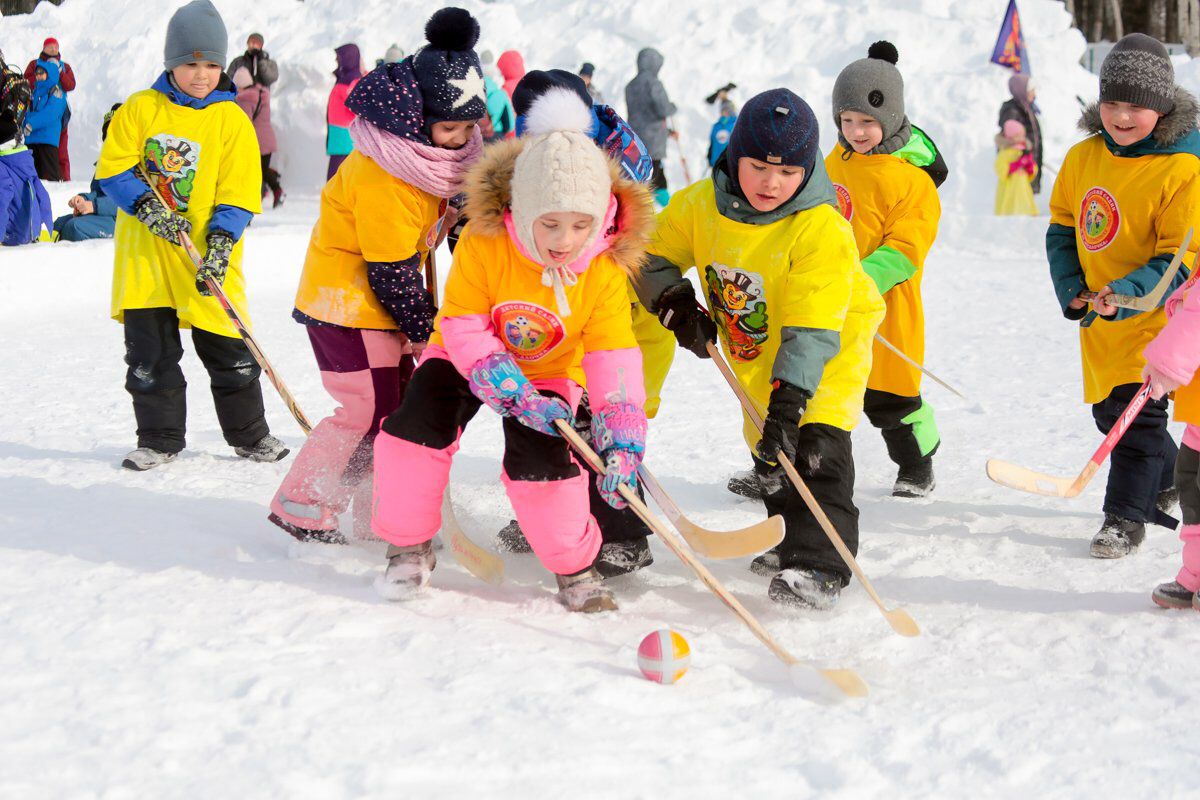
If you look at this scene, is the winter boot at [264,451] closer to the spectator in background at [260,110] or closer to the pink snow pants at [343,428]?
the pink snow pants at [343,428]

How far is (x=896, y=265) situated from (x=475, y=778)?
2.44 metres

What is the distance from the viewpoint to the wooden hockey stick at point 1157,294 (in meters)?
3.45

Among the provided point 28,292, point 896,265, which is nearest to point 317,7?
point 28,292

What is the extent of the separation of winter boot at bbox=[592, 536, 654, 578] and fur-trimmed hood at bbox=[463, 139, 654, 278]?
830 millimetres

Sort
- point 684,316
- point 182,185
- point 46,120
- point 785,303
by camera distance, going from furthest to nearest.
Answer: point 46,120
point 182,185
point 684,316
point 785,303

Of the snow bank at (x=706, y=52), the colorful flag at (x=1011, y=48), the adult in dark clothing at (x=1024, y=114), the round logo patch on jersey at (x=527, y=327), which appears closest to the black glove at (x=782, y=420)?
the round logo patch on jersey at (x=527, y=327)

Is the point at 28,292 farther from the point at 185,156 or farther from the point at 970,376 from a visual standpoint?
the point at 970,376

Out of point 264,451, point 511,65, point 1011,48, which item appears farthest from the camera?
point 1011,48

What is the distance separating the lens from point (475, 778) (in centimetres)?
222

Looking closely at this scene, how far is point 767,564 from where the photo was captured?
357 centimetres

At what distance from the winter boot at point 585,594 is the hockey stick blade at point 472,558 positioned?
269 millimetres

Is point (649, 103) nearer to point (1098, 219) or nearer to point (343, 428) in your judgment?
point (1098, 219)

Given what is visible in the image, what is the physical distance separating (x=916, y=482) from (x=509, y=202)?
7.08ft

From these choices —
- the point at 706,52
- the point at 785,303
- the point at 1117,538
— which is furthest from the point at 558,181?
the point at 706,52
